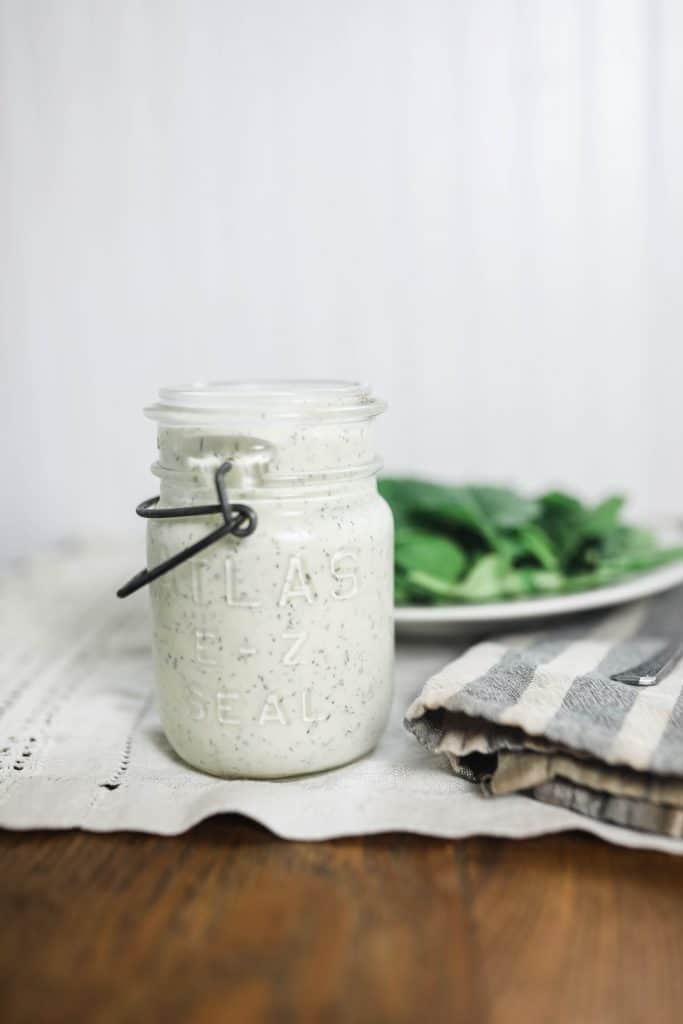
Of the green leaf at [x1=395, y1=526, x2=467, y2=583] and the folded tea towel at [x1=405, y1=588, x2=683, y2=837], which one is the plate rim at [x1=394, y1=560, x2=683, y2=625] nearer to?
the green leaf at [x1=395, y1=526, x2=467, y2=583]

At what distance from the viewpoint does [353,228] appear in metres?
1.92

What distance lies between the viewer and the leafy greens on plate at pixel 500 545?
3.43ft

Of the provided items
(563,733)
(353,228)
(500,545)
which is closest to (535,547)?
(500,545)

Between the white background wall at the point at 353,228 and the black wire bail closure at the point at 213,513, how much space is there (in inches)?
49.4

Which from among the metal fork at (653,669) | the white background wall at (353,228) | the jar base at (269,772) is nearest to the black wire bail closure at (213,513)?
the jar base at (269,772)

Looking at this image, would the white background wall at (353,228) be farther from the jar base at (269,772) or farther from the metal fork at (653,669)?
the jar base at (269,772)

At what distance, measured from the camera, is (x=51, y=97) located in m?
1.86

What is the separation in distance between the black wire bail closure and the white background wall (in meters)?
1.25

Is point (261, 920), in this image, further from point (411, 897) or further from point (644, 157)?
point (644, 157)

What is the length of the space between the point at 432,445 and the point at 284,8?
2.76 ft

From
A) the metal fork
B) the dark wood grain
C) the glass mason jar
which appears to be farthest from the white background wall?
the dark wood grain

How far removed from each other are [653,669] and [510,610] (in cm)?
21

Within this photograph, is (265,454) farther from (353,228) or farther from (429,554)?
(353,228)

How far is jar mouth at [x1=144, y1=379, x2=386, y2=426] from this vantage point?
0.71 meters
